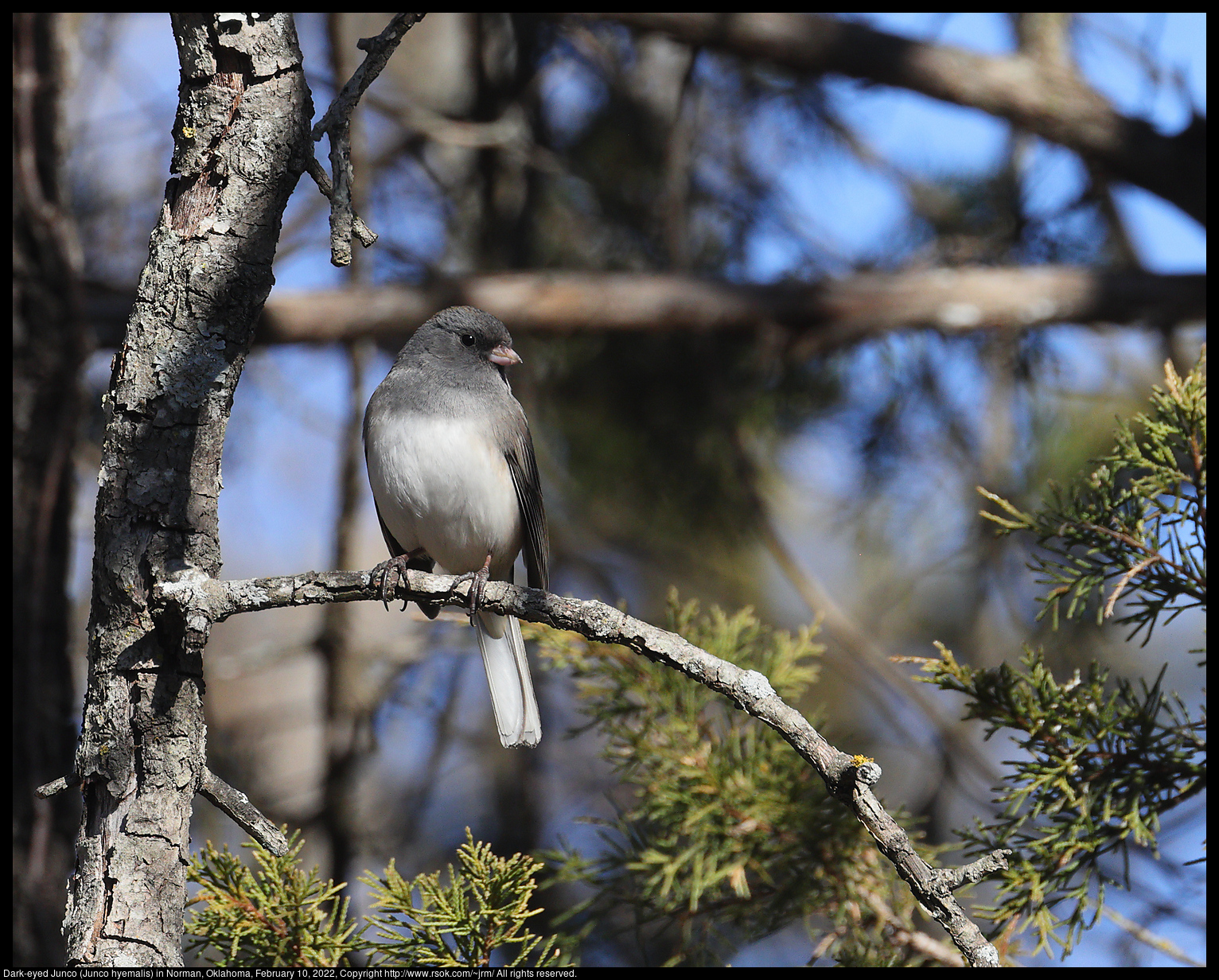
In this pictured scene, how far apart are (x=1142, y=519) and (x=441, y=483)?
1413 millimetres

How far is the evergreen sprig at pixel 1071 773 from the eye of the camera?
139 cm

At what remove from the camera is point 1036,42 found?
10.8 ft

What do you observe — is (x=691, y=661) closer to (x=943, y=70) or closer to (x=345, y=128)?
(x=345, y=128)

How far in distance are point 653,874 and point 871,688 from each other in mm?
1490

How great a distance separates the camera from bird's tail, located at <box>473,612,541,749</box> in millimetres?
2109

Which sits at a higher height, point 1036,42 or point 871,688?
point 1036,42

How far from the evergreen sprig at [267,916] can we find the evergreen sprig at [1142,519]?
112 centimetres

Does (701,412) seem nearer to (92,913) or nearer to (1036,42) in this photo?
(1036,42)

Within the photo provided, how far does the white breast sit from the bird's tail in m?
0.21

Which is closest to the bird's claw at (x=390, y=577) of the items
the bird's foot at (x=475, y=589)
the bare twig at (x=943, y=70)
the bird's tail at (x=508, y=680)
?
the bird's foot at (x=475, y=589)

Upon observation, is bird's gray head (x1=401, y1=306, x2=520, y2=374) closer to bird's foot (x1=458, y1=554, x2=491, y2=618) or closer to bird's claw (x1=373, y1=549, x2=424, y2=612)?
bird's claw (x1=373, y1=549, x2=424, y2=612)

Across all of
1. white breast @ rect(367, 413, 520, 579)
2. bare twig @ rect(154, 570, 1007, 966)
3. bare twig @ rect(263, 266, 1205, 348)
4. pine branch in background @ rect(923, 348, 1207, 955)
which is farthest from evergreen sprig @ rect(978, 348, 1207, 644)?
bare twig @ rect(263, 266, 1205, 348)

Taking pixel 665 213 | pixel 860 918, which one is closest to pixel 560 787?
pixel 665 213

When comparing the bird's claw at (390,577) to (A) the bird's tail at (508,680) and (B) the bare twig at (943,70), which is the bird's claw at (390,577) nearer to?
(A) the bird's tail at (508,680)
